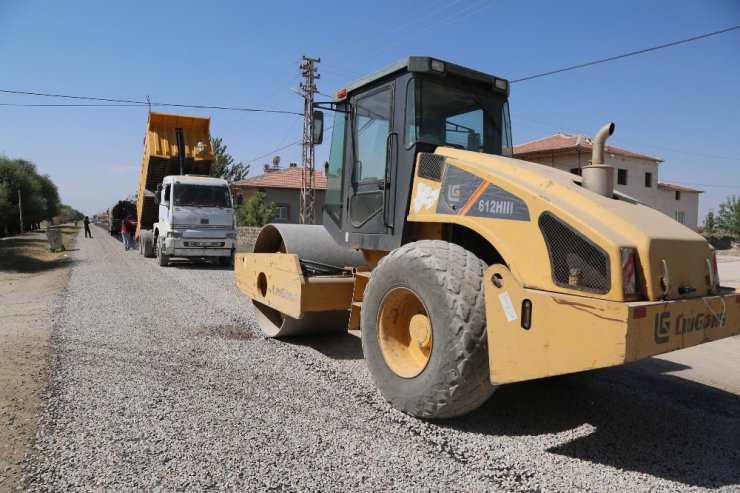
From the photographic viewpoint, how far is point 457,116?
4.34 metres

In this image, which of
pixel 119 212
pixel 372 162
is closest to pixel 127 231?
pixel 119 212

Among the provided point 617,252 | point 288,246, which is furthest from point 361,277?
point 617,252

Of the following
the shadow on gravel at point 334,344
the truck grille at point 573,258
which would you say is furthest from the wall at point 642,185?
the truck grille at point 573,258

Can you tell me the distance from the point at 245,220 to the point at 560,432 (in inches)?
1133

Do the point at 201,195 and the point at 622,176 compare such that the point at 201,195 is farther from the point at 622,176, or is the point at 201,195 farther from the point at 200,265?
the point at 622,176

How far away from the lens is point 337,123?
17.0 ft

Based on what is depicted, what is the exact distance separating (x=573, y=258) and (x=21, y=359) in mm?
4908

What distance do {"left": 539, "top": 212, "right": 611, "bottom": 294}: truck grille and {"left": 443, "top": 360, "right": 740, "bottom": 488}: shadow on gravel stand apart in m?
1.09

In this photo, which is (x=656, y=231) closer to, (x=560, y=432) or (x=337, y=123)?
(x=560, y=432)

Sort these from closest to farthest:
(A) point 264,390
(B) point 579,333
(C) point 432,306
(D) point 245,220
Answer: (B) point 579,333, (C) point 432,306, (A) point 264,390, (D) point 245,220

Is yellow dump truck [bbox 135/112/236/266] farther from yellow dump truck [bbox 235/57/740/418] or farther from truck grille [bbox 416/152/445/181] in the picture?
truck grille [bbox 416/152/445/181]

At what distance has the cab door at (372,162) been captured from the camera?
14.1 ft

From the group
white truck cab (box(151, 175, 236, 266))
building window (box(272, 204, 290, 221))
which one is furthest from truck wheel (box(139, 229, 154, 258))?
building window (box(272, 204, 290, 221))

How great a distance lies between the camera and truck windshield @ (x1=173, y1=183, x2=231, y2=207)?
13781 mm
